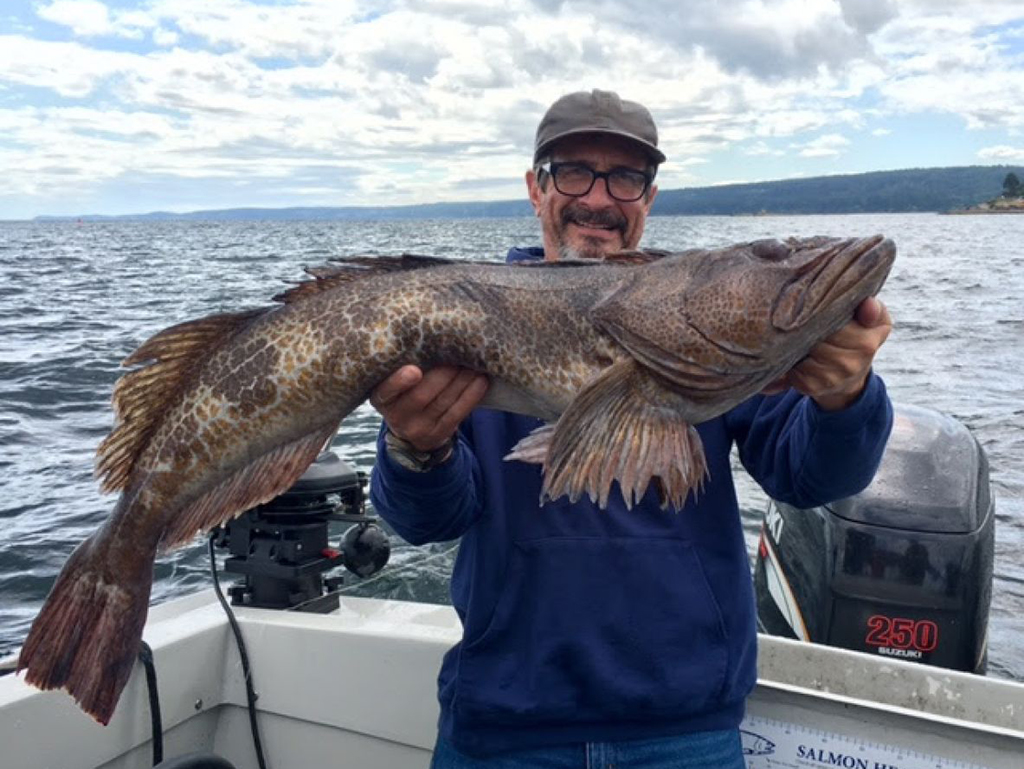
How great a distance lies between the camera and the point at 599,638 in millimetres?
3143

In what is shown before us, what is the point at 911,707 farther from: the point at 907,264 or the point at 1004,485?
the point at 907,264

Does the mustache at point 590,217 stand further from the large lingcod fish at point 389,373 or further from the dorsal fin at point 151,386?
→ the dorsal fin at point 151,386

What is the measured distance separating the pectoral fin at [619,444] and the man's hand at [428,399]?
25 centimetres

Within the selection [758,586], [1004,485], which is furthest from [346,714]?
[1004,485]

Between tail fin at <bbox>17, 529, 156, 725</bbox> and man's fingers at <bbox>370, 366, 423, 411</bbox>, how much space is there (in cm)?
89

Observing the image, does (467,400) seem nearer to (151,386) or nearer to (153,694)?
(151,386)

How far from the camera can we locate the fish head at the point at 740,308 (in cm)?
264

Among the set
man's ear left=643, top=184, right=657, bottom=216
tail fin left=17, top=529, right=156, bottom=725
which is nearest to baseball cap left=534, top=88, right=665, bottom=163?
man's ear left=643, top=184, right=657, bottom=216

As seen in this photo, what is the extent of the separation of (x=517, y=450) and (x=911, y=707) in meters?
2.14

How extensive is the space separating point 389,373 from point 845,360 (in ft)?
4.55

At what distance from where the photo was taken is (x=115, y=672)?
277 cm

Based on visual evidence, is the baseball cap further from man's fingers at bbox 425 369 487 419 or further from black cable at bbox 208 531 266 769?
black cable at bbox 208 531 266 769

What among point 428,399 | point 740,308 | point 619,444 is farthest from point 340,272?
point 740,308

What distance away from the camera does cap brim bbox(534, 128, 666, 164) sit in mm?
3871
